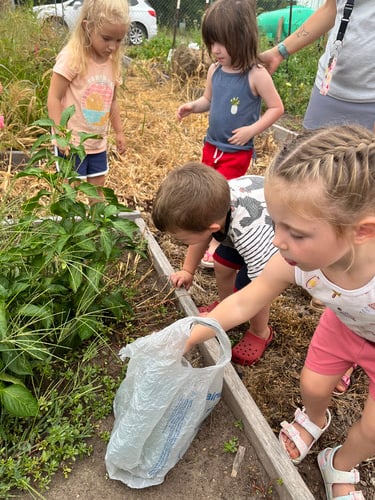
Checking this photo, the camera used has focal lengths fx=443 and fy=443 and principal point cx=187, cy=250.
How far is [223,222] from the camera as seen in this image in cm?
186

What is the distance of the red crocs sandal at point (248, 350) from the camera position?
211cm

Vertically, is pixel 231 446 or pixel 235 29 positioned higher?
pixel 235 29

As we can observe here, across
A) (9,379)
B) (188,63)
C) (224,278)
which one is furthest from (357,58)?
(188,63)

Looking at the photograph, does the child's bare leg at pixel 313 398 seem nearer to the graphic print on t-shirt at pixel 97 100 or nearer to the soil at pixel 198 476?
the soil at pixel 198 476

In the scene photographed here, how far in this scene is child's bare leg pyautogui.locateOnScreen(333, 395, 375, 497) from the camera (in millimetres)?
1457

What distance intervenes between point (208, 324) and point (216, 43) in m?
1.81

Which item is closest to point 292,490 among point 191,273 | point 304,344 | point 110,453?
point 110,453

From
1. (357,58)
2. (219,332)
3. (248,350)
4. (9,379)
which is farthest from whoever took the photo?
(248,350)

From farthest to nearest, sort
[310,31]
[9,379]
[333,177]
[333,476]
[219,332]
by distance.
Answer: [310,31]
[333,476]
[9,379]
[219,332]
[333,177]

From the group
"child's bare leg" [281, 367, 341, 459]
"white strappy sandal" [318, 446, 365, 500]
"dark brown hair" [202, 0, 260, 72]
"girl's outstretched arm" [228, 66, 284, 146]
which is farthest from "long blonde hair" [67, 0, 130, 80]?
"white strappy sandal" [318, 446, 365, 500]

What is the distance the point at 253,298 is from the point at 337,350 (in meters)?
→ 0.37

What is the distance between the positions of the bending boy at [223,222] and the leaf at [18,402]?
0.79 m

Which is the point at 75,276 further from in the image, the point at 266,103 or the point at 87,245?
the point at 266,103

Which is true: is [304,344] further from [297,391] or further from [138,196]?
[138,196]
